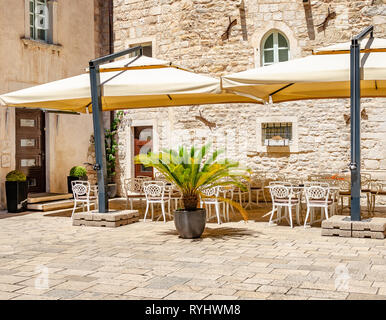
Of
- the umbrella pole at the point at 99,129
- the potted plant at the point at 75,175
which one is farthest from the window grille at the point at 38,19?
the umbrella pole at the point at 99,129

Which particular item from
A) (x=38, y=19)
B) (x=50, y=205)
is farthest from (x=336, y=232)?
(x=38, y=19)

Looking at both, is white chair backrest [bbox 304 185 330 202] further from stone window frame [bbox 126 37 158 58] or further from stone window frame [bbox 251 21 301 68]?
stone window frame [bbox 126 37 158 58]

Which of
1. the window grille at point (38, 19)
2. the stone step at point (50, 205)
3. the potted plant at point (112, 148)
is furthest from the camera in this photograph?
the potted plant at point (112, 148)

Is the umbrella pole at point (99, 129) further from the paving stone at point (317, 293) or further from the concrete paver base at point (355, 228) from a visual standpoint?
the paving stone at point (317, 293)

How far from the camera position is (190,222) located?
7.26m

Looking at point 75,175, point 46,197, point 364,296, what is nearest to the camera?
point 364,296

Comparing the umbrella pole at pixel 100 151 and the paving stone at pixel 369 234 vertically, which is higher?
the umbrella pole at pixel 100 151

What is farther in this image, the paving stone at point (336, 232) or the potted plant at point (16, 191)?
the potted plant at point (16, 191)

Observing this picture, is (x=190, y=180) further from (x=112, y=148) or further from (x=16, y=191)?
(x=112, y=148)

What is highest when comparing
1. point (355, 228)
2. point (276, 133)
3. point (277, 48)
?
point (277, 48)

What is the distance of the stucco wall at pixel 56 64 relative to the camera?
1166 cm

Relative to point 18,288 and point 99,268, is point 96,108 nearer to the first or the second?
point 99,268

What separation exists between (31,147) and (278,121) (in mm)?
5857

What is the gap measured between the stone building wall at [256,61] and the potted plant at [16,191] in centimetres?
374
